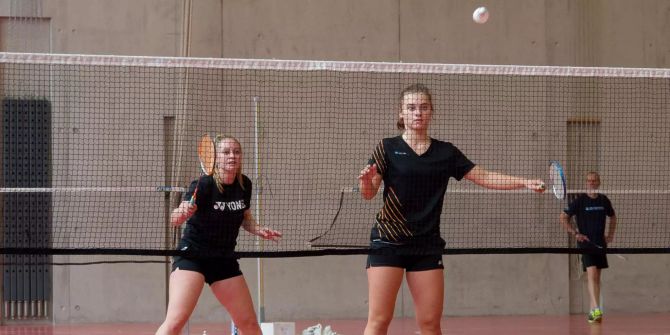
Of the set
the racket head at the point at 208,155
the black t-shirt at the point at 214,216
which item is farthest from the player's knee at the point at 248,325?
the racket head at the point at 208,155

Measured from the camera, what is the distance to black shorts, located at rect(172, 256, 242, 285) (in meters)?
5.72

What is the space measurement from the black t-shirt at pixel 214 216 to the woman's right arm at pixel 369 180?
109 centimetres

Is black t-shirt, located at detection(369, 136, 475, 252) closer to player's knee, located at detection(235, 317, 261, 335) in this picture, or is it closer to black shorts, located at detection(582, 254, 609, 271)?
player's knee, located at detection(235, 317, 261, 335)

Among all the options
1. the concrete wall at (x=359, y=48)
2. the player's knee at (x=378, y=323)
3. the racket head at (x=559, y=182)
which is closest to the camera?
the player's knee at (x=378, y=323)

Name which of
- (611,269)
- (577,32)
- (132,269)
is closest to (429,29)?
(577,32)

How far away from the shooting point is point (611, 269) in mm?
12648

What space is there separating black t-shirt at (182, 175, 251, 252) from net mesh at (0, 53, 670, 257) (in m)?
4.52

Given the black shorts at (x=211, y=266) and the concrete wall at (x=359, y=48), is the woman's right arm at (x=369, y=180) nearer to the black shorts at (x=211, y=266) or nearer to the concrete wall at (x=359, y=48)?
the black shorts at (x=211, y=266)

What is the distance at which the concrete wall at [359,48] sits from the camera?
1155 centimetres

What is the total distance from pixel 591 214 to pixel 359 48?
354cm

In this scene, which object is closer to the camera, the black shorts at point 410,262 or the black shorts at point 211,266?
the black shorts at point 410,262

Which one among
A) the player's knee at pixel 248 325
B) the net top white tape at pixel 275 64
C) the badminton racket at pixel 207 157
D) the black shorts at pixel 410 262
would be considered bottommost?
the player's knee at pixel 248 325

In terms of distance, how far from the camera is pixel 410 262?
5.04 metres

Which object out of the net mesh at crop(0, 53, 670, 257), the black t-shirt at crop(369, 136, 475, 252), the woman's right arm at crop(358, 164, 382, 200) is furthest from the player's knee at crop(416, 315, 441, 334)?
the net mesh at crop(0, 53, 670, 257)
